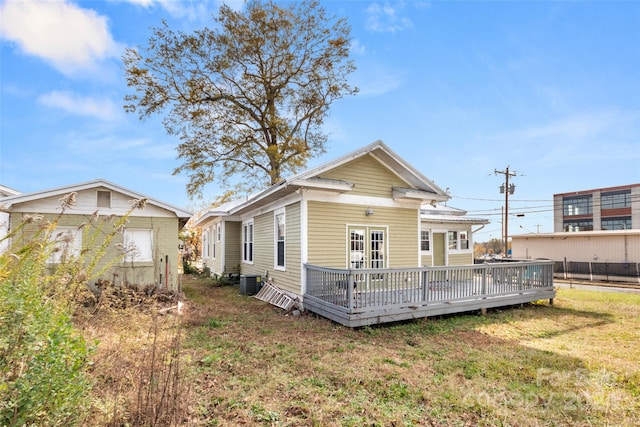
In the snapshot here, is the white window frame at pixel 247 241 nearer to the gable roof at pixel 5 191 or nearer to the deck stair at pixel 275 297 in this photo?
the deck stair at pixel 275 297

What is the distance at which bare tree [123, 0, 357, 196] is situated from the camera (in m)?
19.2

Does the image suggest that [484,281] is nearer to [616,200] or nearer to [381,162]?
[381,162]

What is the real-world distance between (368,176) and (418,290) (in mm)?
3853

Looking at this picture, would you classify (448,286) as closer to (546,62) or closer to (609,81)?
(546,62)

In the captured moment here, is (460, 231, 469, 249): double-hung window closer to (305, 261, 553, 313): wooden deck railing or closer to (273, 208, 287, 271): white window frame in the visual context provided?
(305, 261, 553, 313): wooden deck railing

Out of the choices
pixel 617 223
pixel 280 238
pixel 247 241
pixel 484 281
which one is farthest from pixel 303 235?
pixel 617 223

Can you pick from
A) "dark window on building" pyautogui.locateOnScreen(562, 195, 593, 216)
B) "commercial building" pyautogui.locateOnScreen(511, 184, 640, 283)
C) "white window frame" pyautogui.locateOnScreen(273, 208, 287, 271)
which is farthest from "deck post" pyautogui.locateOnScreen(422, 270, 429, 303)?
"dark window on building" pyautogui.locateOnScreen(562, 195, 593, 216)

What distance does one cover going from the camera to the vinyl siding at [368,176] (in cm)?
974

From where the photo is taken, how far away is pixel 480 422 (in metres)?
3.65

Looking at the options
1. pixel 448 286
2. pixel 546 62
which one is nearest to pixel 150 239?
pixel 448 286

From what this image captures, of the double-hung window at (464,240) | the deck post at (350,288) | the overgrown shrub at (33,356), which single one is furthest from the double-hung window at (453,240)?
the overgrown shrub at (33,356)

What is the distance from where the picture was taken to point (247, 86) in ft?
68.3

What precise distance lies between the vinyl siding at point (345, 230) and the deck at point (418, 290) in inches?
33.1

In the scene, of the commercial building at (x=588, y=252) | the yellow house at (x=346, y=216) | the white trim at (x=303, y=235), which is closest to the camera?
the white trim at (x=303, y=235)
